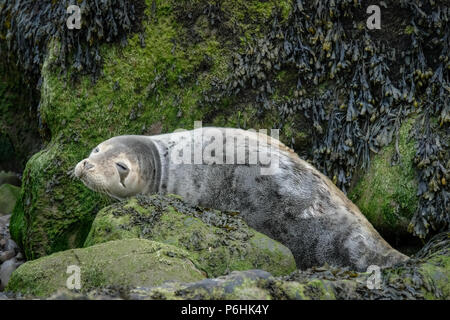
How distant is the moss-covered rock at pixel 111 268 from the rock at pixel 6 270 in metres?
2.22

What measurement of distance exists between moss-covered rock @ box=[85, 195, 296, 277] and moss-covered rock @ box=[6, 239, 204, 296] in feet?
1.53

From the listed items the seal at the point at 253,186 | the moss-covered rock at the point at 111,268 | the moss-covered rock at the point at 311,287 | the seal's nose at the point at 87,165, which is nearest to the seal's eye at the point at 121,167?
the seal at the point at 253,186

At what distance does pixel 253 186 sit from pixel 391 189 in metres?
1.43

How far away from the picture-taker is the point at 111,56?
6.16 metres

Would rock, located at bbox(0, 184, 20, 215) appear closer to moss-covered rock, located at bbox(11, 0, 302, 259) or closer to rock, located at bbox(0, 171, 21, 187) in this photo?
rock, located at bbox(0, 171, 21, 187)

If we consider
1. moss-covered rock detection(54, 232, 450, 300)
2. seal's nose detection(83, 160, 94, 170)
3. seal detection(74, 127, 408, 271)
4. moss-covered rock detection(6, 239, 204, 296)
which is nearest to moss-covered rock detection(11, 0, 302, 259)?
seal detection(74, 127, 408, 271)

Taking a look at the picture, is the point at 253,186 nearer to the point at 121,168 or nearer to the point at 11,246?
the point at 121,168

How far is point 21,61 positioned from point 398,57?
14.5ft

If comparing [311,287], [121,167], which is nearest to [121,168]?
[121,167]

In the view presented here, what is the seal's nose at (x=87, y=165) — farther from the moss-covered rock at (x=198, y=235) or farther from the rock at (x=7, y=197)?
the rock at (x=7, y=197)

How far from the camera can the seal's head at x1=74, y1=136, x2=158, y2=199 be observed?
4.88 m

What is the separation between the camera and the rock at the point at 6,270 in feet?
18.2

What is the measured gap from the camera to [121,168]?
5023 millimetres
